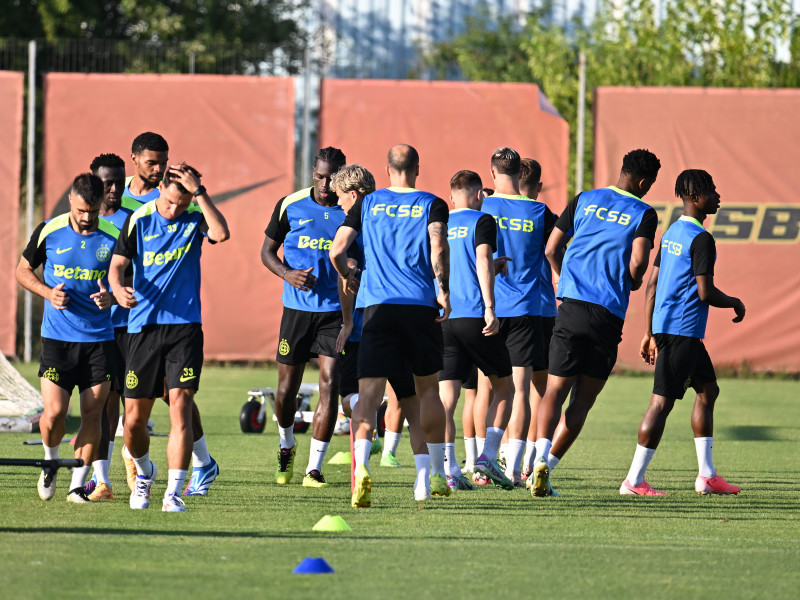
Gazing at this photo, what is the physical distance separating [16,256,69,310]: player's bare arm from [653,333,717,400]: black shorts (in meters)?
3.71

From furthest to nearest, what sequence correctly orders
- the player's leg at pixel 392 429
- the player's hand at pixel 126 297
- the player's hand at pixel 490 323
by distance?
the player's leg at pixel 392 429 → the player's hand at pixel 490 323 → the player's hand at pixel 126 297

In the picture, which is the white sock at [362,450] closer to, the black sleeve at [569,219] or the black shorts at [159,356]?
the black shorts at [159,356]

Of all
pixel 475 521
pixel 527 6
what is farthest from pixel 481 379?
pixel 527 6

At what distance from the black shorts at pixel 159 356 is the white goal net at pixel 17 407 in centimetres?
423

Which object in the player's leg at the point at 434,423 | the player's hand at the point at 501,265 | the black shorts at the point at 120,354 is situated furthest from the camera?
the player's hand at the point at 501,265

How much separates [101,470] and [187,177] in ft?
6.25

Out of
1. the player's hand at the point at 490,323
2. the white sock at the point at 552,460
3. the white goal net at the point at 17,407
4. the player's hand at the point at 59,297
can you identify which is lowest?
the white goal net at the point at 17,407

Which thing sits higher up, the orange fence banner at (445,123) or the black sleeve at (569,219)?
the orange fence banner at (445,123)

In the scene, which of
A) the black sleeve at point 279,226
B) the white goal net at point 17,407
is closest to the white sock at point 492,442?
the black sleeve at point 279,226

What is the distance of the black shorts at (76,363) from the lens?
25.2ft

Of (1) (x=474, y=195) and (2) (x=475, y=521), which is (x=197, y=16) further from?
(2) (x=475, y=521)

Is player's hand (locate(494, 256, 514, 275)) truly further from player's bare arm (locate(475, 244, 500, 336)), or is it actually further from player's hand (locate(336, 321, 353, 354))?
player's hand (locate(336, 321, 353, 354))

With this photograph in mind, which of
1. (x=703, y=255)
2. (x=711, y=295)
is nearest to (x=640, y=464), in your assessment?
(x=711, y=295)

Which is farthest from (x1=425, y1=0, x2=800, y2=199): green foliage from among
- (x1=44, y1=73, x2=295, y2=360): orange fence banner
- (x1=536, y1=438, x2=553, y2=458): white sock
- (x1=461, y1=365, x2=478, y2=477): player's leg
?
(x1=536, y1=438, x2=553, y2=458): white sock
